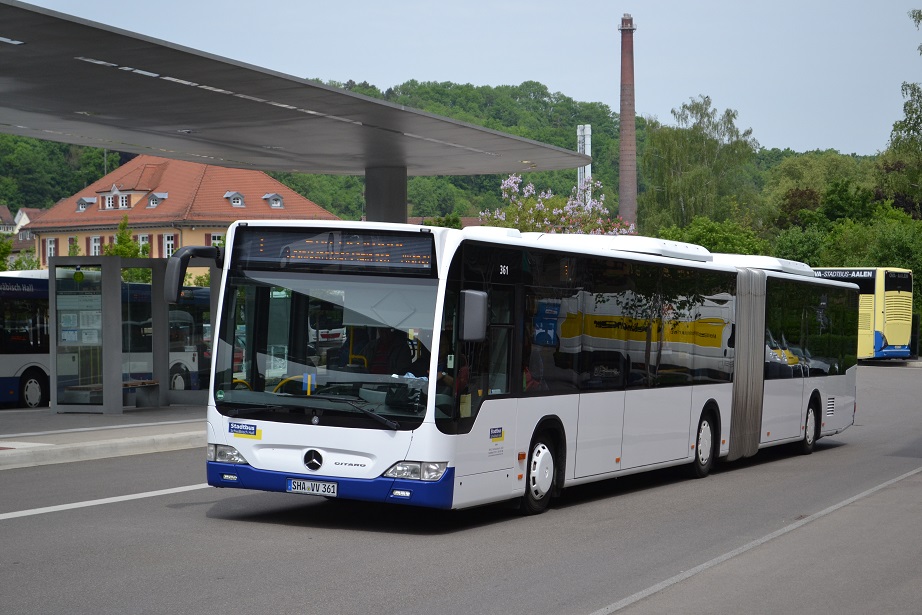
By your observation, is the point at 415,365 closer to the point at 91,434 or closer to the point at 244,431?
the point at 244,431

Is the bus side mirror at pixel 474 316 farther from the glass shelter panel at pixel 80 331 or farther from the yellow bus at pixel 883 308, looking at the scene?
the yellow bus at pixel 883 308

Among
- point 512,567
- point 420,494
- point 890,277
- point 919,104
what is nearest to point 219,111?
point 420,494

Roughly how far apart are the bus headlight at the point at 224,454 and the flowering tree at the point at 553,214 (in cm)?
3948

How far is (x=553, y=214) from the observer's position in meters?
52.4

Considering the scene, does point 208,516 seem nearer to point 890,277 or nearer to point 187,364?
point 187,364

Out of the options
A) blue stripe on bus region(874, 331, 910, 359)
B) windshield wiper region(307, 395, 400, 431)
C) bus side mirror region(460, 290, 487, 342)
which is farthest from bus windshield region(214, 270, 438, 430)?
blue stripe on bus region(874, 331, 910, 359)

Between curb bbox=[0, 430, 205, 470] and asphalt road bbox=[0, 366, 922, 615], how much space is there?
1.24ft

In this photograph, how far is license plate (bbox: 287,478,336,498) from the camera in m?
10.8

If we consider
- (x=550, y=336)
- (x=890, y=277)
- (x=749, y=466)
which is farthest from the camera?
(x=890, y=277)

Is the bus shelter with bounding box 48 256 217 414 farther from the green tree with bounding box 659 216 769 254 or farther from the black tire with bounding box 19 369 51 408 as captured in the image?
the green tree with bounding box 659 216 769 254

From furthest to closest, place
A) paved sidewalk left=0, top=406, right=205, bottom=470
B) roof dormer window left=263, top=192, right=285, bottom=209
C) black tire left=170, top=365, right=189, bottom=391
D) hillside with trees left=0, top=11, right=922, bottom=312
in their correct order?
roof dormer window left=263, top=192, right=285, bottom=209, hillside with trees left=0, top=11, right=922, bottom=312, black tire left=170, top=365, right=189, bottom=391, paved sidewalk left=0, top=406, right=205, bottom=470

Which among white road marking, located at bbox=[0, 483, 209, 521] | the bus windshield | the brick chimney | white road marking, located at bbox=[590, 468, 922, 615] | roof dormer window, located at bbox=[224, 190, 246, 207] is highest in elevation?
the brick chimney

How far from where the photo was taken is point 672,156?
304 ft

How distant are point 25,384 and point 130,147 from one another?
221 inches
